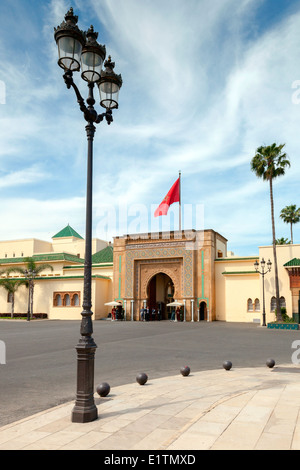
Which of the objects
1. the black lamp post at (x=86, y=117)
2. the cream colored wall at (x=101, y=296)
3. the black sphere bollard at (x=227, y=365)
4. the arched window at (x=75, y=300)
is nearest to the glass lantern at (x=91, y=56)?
the black lamp post at (x=86, y=117)

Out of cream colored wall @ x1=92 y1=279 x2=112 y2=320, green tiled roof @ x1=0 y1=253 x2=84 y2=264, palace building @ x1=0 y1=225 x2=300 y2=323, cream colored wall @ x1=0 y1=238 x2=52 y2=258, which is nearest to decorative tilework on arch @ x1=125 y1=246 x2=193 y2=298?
palace building @ x1=0 y1=225 x2=300 y2=323

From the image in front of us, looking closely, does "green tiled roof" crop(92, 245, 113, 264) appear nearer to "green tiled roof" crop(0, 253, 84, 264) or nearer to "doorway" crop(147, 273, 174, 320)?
"green tiled roof" crop(0, 253, 84, 264)

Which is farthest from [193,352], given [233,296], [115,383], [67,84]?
[233,296]

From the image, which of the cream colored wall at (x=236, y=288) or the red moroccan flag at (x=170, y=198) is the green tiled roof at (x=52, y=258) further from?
the cream colored wall at (x=236, y=288)

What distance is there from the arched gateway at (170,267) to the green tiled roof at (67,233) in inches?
667

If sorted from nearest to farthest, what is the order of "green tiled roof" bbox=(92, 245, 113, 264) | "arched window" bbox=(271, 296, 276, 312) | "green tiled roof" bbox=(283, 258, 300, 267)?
"green tiled roof" bbox=(283, 258, 300, 267) < "arched window" bbox=(271, 296, 276, 312) < "green tiled roof" bbox=(92, 245, 113, 264)

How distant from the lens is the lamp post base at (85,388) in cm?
520

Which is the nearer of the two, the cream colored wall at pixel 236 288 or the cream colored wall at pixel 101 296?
the cream colored wall at pixel 236 288

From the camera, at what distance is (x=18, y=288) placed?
40562 mm

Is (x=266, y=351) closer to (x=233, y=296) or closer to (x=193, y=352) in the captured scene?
(x=193, y=352)

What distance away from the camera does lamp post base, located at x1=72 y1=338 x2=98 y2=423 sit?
520 cm

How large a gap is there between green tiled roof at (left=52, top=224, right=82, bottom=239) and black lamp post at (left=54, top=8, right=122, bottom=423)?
47.5 metres

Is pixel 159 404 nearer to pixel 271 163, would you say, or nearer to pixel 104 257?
pixel 271 163
